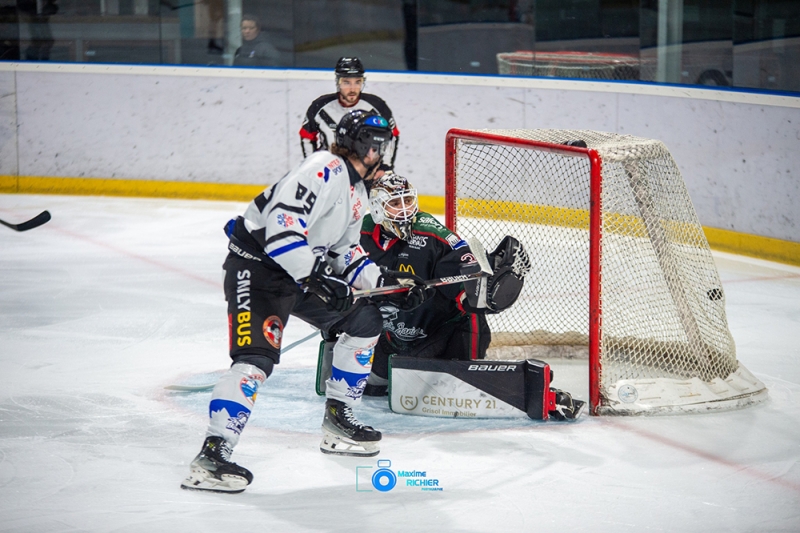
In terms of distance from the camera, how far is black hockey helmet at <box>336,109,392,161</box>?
9.29 ft

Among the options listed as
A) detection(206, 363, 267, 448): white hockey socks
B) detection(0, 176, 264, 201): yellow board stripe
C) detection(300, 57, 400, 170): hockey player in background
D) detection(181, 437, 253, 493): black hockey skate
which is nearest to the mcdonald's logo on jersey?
detection(206, 363, 267, 448): white hockey socks

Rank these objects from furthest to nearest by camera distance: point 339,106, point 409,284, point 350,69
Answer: point 339,106 → point 350,69 → point 409,284

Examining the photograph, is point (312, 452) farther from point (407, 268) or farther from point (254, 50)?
point (254, 50)

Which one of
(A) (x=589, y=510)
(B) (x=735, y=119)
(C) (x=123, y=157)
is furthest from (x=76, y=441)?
(C) (x=123, y=157)

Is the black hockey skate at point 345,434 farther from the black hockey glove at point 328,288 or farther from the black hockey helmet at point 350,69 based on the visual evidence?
the black hockey helmet at point 350,69

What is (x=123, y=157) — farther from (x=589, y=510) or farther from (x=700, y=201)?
(x=589, y=510)

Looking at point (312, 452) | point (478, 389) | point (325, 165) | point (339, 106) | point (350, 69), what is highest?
point (350, 69)

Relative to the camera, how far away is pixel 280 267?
2846 mm

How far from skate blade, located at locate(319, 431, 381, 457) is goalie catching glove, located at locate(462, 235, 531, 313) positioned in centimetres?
61

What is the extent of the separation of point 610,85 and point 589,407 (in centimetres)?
338

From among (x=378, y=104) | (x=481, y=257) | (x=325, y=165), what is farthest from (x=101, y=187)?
(x=325, y=165)

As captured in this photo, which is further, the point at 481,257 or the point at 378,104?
the point at 378,104

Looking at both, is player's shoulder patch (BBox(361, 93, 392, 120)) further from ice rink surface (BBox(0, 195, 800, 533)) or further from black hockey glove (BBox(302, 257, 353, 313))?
black hockey glove (BBox(302, 257, 353, 313))

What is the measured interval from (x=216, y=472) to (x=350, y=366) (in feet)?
1.69
